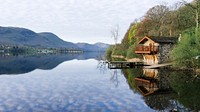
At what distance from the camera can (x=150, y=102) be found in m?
24.4

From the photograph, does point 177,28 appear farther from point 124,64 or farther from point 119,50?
point 119,50

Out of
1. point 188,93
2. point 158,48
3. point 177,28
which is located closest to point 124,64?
point 158,48

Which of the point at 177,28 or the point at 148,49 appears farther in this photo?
the point at 177,28

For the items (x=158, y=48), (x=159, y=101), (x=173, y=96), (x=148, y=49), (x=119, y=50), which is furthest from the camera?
(x=119, y=50)

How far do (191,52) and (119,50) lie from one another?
223ft

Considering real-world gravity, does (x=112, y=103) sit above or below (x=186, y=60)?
below

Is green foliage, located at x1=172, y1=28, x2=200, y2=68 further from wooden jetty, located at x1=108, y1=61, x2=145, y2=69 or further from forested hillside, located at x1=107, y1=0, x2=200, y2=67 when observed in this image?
wooden jetty, located at x1=108, y1=61, x2=145, y2=69

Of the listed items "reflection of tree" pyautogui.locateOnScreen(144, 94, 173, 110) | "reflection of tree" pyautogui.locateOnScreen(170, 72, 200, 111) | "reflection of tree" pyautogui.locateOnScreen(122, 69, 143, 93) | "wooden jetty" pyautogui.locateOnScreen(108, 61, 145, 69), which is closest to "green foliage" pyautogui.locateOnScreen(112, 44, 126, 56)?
"wooden jetty" pyautogui.locateOnScreen(108, 61, 145, 69)

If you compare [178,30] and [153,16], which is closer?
[178,30]

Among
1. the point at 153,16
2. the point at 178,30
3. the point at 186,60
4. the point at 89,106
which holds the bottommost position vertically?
the point at 89,106

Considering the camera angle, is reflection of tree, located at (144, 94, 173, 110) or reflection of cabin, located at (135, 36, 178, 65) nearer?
reflection of tree, located at (144, 94, 173, 110)

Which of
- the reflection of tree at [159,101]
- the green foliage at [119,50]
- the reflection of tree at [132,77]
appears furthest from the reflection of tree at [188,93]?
the green foliage at [119,50]

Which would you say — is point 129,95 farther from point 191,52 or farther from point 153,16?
point 153,16

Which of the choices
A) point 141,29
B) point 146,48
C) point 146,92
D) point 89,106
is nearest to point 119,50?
point 141,29
